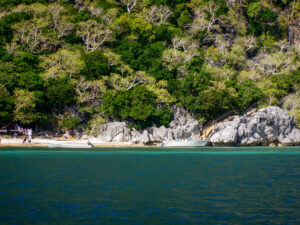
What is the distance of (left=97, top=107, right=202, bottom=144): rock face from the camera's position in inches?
2429

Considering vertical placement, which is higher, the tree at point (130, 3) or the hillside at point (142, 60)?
the tree at point (130, 3)

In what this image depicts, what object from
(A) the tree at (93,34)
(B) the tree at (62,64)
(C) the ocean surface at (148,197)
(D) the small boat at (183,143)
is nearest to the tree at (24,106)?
(B) the tree at (62,64)

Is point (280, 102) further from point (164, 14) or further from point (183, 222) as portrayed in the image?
→ point (183, 222)

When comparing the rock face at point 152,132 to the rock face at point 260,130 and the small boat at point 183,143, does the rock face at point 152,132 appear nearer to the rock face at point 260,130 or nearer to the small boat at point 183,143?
the small boat at point 183,143

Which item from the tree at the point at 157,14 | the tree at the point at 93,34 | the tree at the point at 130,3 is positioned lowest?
the tree at the point at 93,34

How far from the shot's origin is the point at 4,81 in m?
57.0

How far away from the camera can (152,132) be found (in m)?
63.5

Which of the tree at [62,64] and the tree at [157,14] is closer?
the tree at [62,64]

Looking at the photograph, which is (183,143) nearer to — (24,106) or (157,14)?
(24,106)

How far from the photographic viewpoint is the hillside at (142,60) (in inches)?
2424

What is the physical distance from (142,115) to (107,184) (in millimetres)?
41305

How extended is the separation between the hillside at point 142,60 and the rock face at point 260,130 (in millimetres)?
3427

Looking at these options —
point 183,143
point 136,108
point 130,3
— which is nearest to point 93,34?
point 130,3

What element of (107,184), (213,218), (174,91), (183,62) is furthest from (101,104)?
(213,218)
